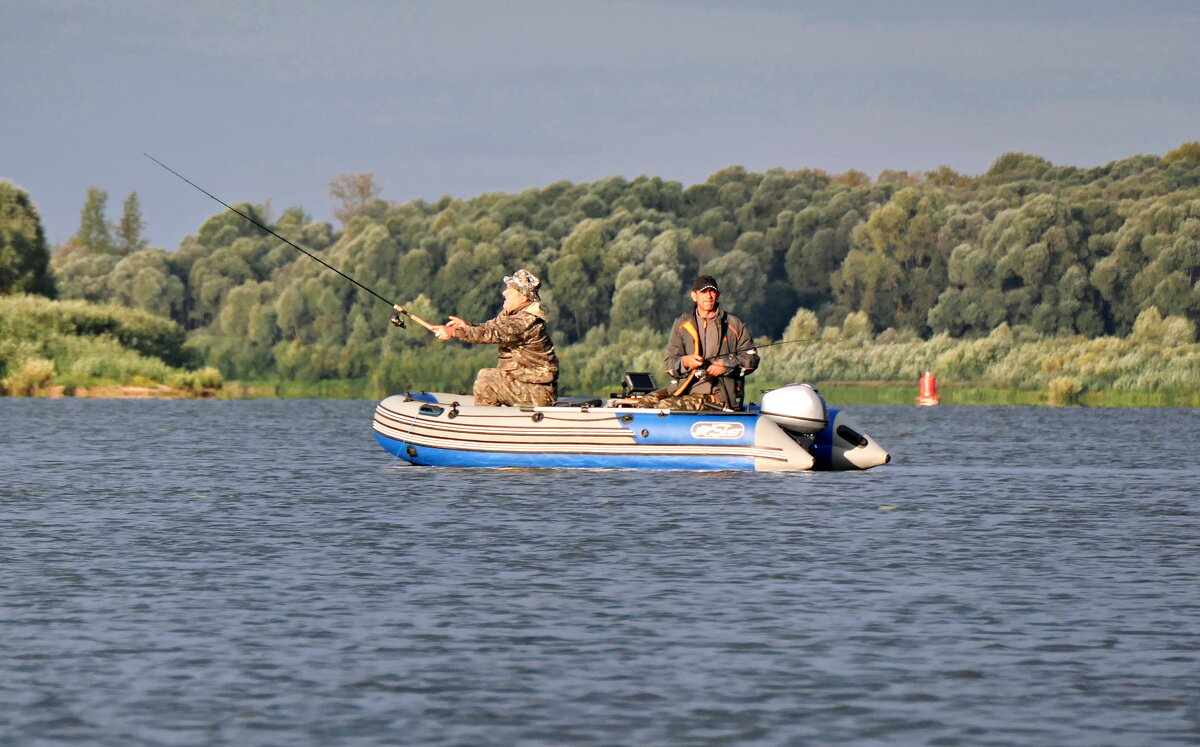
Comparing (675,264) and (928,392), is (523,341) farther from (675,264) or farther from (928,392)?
(675,264)

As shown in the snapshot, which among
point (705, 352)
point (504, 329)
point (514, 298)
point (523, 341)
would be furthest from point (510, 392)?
point (705, 352)

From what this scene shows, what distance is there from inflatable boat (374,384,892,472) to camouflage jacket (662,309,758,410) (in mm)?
394

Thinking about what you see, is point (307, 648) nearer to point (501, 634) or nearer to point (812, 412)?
point (501, 634)

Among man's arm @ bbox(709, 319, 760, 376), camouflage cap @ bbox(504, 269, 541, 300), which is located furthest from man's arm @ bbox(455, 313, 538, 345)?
man's arm @ bbox(709, 319, 760, 376)

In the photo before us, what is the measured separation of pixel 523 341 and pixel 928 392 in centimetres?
3959

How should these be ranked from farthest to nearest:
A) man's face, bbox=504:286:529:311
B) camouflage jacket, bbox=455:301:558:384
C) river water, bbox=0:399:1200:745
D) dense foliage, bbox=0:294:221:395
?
dense foliage, bbox=0:294:221:395
man's face, bbox=504:286:529:311
camouflage jacket, bbox=455:301:558:384
river water, bbox=0:399:1200:745

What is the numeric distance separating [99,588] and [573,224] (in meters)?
80.1

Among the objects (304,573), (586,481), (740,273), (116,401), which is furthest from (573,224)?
(304,573)

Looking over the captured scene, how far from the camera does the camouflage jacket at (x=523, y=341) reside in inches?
838

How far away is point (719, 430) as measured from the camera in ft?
68.9

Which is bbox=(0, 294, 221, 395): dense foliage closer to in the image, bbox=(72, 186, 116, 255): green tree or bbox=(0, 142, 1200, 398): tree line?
bbox=(0, 142, 1200, 398): tree line

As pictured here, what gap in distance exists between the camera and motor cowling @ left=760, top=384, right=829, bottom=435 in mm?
21109

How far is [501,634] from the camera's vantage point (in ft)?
34.8

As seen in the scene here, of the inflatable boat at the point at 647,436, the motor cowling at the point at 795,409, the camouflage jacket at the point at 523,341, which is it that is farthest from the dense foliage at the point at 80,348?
the motor cowling at the point at 795,409
